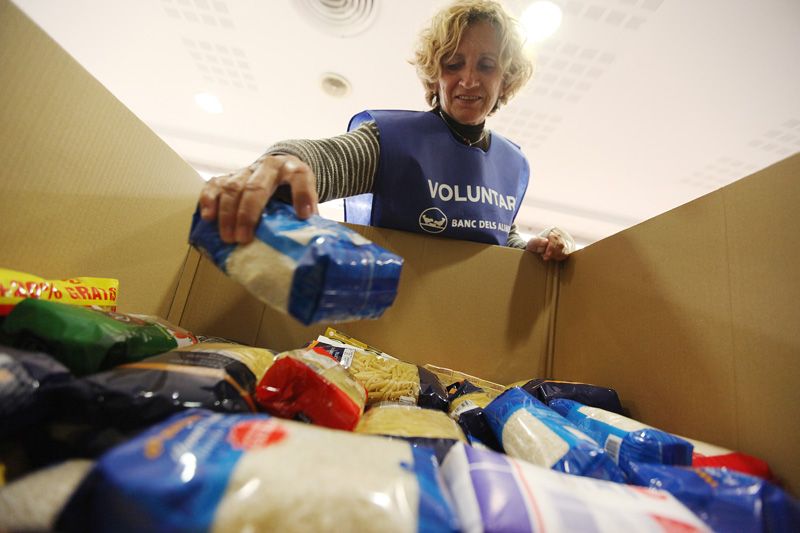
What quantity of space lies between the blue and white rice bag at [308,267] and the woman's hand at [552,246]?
0.56m

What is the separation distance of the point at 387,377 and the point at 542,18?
1.47 meters

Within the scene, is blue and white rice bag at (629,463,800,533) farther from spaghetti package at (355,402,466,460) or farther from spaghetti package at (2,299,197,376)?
spaghetti package at (2,299,197,376)

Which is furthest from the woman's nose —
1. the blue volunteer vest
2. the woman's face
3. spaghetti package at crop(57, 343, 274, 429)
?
spaghetti package at crop(57, 343, 274, 429)

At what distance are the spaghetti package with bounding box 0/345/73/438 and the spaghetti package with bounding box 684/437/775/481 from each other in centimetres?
65

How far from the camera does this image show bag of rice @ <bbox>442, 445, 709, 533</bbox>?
0.73 feet

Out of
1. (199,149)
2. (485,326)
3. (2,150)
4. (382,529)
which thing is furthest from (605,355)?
(199,149)

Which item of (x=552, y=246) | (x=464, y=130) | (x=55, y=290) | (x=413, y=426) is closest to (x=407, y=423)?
(x=413, y=426)

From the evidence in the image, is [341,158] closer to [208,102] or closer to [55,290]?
[55,290]

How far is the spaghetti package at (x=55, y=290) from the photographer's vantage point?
36 cm

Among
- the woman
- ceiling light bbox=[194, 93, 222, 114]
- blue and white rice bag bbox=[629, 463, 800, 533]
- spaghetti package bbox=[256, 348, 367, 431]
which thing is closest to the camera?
blue and white rice bag bbox=[629, 463, 800, 533]

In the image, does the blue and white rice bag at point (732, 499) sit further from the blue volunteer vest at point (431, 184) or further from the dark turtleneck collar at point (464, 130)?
the dark turtleneck collar at point (464, 130)

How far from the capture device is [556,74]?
1570 mm

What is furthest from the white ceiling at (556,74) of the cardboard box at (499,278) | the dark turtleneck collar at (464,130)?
the cardboard box at (499,278)

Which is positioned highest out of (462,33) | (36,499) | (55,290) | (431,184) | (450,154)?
(462,33)
